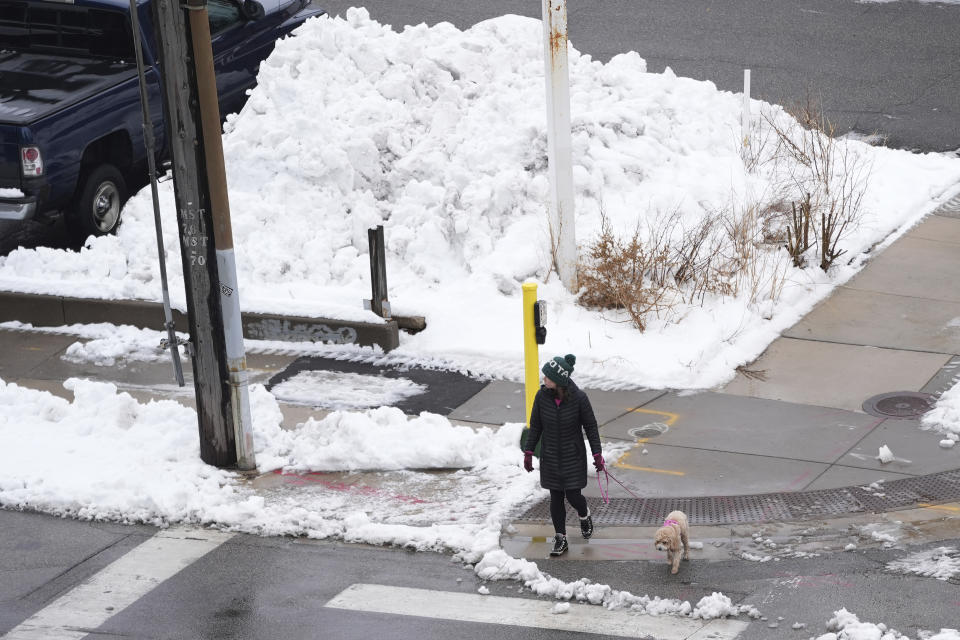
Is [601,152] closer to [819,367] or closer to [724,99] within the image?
[724,99]

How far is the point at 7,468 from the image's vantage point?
9.20 metres

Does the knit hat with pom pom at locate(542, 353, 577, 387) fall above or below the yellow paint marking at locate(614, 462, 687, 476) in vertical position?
above

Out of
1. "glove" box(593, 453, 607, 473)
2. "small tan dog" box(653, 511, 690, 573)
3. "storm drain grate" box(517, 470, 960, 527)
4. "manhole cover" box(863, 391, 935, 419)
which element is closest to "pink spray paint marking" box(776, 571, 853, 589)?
"small tan dog" box(653, 511, 690, 573)

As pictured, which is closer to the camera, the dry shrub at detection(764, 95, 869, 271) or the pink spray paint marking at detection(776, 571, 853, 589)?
the pink spray paint marking at detection(776, 571, 853, 589)

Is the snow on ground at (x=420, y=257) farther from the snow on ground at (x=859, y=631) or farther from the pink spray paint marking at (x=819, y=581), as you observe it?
the snow on ground at (x=859, y=631)

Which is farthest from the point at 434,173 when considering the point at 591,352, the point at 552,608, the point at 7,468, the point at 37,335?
the point at 552,608

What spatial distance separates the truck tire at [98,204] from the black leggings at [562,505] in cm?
637

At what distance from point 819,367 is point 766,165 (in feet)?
12.3

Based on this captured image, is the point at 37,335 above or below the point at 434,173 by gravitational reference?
below

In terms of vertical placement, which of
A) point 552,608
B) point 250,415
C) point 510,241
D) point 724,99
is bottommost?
point 552,608

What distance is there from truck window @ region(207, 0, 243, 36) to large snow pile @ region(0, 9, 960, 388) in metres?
0.84

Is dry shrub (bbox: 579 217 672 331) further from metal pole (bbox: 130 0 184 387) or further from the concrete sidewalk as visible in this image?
metal pole (bbox: 130 0 184 387)

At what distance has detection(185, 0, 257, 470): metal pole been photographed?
8555 millimetres

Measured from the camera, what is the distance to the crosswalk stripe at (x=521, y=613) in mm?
6945
